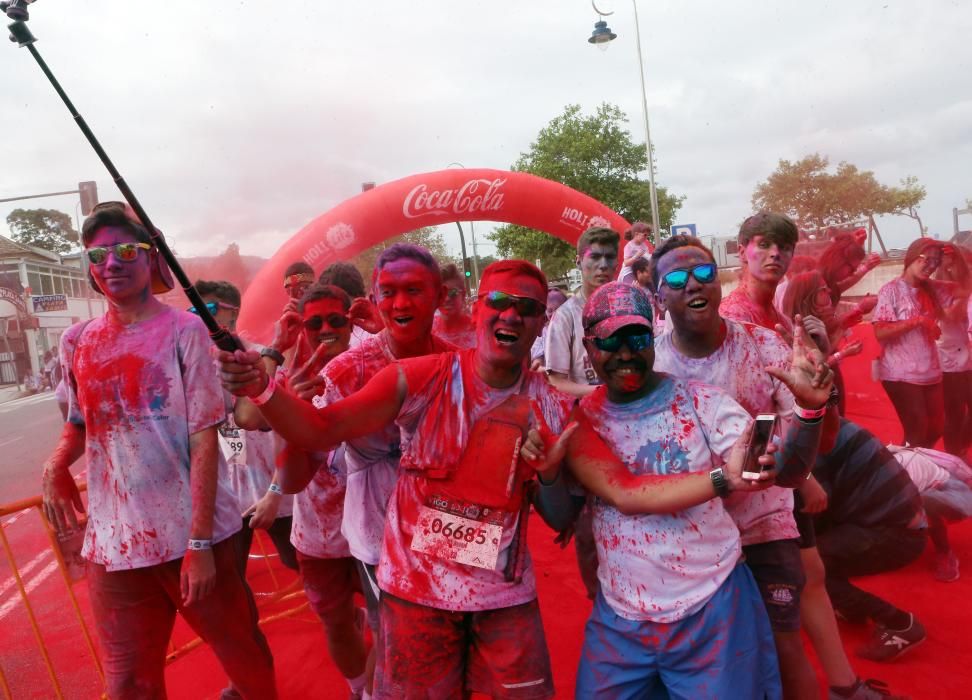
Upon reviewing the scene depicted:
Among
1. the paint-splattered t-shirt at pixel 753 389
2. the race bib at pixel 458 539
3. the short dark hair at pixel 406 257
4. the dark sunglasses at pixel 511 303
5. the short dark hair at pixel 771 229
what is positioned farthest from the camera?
the short dark hair at pixel 771 229

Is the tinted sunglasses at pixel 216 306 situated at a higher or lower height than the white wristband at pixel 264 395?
higher

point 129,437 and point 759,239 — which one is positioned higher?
point 759,239

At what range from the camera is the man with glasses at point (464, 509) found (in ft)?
6.03

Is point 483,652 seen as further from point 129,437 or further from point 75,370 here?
point 75,370

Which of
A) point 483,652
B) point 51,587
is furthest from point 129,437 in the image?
point 51,587

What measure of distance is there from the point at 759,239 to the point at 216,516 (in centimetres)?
266

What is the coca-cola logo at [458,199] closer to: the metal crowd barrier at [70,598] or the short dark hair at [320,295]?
the metal crowd barrier at [70,598]

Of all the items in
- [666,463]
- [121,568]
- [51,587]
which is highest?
[666,463]

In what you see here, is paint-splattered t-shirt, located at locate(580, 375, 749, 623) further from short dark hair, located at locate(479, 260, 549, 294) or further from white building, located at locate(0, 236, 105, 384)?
white building, located at locate(0, 236, 105, 384)

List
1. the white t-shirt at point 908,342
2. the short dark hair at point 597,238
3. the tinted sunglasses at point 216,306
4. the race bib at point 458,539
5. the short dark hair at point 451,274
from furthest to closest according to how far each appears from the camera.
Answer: the short dark hair at point 451,274 → the white t-shirt at point 908,342 → the short dark hair at point 597,238 → the tinted sunglasses at point 216,306 → the race bib at point 458,539

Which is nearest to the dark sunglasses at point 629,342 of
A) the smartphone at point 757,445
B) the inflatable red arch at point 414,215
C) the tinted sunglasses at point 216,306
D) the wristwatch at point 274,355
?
the smartphone at point 757,445

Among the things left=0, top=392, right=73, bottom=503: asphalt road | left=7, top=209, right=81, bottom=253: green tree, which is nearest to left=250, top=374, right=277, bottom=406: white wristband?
left=0, top=392, right=73, bottom=503: asphalt road

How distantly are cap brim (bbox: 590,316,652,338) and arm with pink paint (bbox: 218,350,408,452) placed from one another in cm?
62

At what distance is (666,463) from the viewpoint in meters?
1.79
